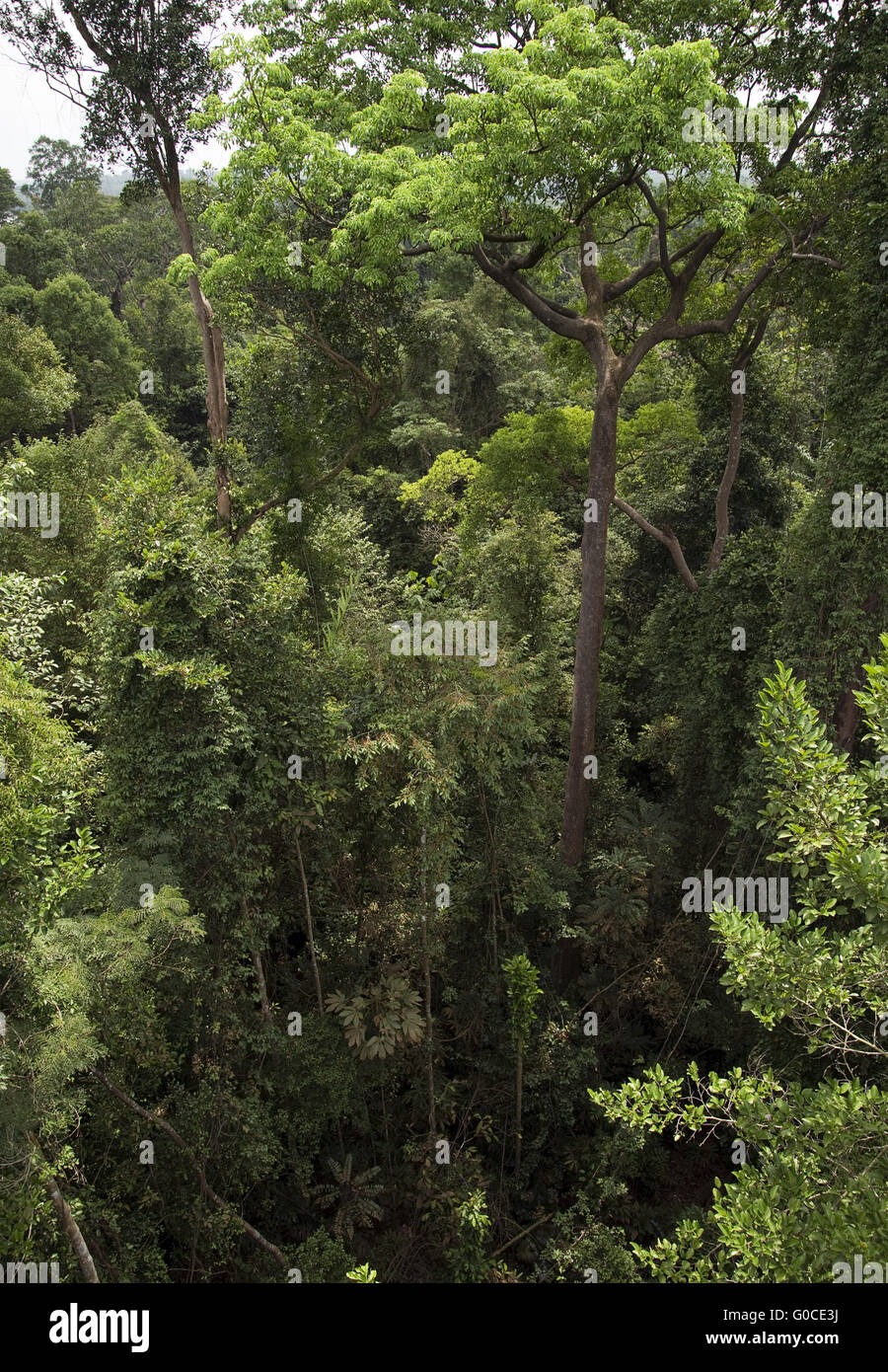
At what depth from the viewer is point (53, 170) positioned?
46.0m

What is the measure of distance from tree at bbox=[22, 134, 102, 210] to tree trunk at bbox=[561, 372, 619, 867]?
142 ft

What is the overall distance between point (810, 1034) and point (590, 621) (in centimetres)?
731

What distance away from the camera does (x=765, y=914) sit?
9867mm

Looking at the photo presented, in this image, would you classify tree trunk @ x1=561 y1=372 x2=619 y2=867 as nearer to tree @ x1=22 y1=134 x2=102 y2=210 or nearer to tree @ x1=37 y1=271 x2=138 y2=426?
tree @ x1=37 y1=271 x2=138 y2=426

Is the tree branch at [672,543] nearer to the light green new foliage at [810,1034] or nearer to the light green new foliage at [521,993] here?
Answer: the light green new foliage at [521,993]

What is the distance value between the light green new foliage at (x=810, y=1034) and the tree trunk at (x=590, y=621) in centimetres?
638

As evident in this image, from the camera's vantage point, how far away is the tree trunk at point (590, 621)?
1099 centimetres

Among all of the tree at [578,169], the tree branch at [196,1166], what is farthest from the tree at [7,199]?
the tree branch at [196,1166]

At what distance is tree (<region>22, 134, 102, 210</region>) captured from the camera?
4344 centimetres

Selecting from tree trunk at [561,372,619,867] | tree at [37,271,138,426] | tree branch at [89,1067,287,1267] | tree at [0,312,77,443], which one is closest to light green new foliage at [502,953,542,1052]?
tree trunk at [561,372,619,867]

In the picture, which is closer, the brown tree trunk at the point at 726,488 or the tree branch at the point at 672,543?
the tree branch at the point at 672,543

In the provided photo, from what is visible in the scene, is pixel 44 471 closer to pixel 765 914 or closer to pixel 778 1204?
pixel 765 914
